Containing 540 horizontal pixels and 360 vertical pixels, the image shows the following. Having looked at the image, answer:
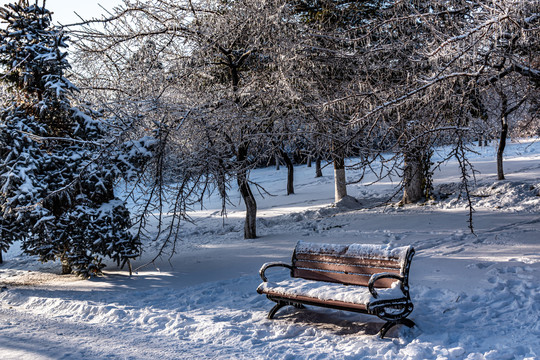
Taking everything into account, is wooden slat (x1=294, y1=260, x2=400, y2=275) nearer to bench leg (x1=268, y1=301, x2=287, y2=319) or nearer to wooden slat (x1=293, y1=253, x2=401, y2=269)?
wooden slat (x1=293, y1=253, x2=401, y2=269)

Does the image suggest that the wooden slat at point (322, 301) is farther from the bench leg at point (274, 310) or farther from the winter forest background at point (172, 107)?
the winter forest background at point (172, 107)

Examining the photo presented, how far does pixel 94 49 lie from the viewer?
885cm

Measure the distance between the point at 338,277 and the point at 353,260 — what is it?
30cm

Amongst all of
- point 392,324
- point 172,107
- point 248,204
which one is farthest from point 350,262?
point 248,204

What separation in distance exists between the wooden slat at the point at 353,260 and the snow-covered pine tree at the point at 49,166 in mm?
3921

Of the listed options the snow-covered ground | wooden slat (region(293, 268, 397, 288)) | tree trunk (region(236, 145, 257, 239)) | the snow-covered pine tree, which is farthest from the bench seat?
tree trunk (region(236, 145, 257, 239))

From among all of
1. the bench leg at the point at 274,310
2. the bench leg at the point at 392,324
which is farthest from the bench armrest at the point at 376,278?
the bench leg at the point at 274,310

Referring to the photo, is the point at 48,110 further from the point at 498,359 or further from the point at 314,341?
the point at 498,359

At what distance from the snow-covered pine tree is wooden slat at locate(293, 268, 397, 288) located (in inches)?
152

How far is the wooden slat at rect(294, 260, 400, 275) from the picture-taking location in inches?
203

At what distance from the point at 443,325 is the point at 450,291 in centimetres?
98

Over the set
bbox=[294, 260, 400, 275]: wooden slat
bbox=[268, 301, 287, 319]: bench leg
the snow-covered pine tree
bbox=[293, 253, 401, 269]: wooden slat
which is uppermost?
the snow-covered pine tree

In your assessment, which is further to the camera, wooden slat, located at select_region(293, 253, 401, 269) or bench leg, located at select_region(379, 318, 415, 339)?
wooden slat, located at select_region(293, 253, 401, 269)

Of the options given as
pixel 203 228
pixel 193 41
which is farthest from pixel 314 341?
pixel 203 228
